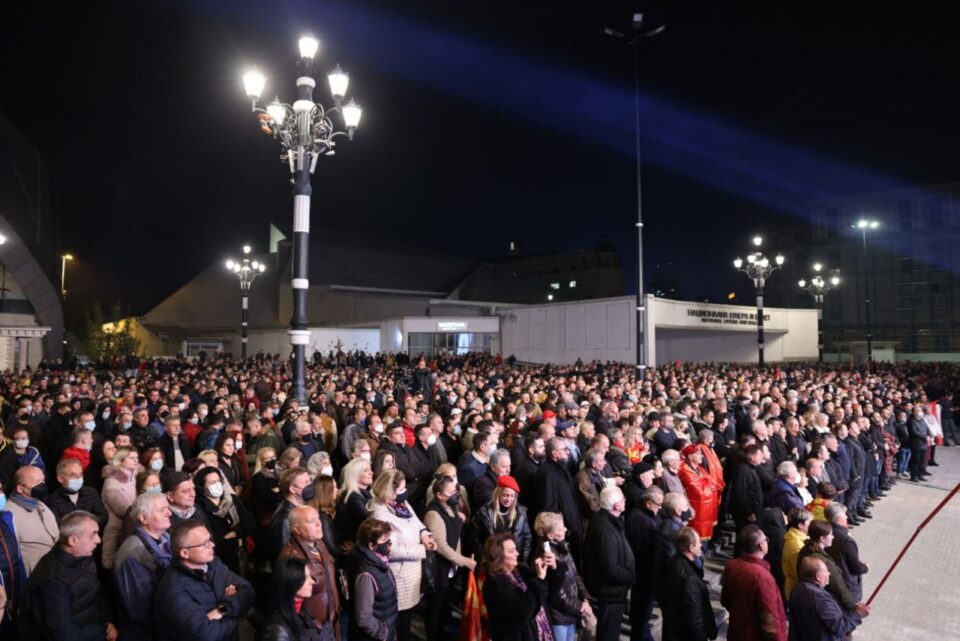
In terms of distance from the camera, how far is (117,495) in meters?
4.70

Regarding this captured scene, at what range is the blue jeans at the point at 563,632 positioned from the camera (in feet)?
13.2

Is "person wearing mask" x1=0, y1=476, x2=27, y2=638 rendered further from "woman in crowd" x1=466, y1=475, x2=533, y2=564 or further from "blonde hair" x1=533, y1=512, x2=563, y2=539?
"blonde hair" x1=533, y1=512, x2=563, y2=539

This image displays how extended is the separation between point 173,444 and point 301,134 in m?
5.17

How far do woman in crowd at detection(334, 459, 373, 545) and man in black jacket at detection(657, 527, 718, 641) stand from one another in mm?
2313

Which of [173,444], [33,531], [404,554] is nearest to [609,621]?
[404,554]

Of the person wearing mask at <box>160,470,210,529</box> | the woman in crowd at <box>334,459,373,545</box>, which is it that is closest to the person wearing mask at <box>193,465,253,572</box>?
the person wearing mask at <box>160,470,210,529</box>

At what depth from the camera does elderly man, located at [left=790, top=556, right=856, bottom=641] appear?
3887mm

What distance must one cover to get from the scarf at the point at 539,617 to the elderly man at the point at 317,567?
1.12 metres

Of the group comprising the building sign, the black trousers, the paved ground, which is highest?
the building sign

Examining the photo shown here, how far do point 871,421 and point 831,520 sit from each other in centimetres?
693

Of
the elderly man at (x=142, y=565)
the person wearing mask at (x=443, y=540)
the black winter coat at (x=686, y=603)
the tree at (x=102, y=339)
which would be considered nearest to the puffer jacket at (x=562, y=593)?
the black winter coat at (x=686, y=603)

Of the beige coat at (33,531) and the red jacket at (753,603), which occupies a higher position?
the beige coat at (33,531)

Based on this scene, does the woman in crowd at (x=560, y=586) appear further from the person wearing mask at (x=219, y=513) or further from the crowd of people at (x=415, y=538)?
the person wearing mask at (x=219, y=513)

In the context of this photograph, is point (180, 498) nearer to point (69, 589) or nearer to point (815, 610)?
point (69, 589)
